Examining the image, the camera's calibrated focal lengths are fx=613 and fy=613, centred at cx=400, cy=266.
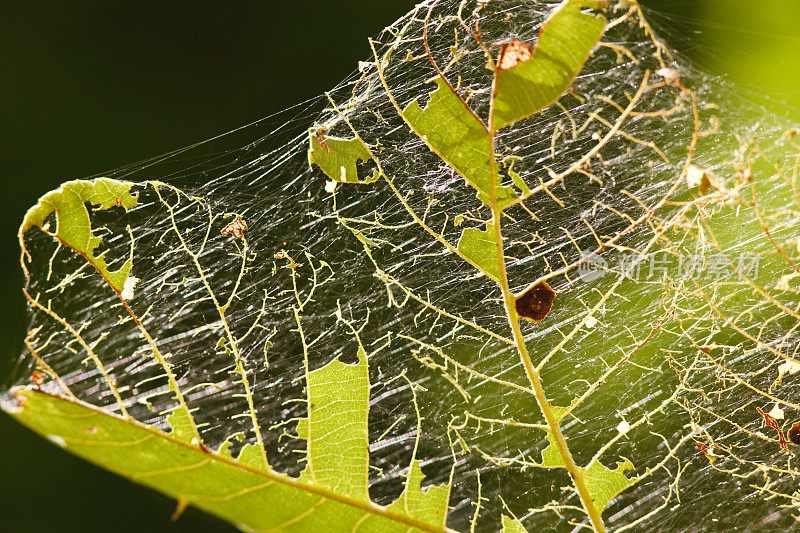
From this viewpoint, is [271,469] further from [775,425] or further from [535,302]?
[775,425]

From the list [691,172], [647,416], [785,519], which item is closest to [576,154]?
[691,172]

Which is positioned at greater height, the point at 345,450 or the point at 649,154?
the point at 649,154

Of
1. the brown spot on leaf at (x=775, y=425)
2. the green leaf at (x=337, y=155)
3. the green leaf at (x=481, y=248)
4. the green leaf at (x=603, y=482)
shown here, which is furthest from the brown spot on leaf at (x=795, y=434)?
the green leaf at (x=337, y=155)

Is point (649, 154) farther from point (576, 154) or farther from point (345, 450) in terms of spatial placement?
point (345, 450)

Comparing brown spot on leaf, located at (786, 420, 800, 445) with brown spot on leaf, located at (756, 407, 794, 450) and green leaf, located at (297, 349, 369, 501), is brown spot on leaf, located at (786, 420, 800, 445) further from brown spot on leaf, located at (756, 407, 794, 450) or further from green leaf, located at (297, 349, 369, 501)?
green leaf, located at (297, 349, 369, 501)

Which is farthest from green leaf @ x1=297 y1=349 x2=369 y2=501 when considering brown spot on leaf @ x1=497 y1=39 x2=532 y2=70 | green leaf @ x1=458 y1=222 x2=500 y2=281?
brown spot on leaf @ x1=497 y1=39 x2=532 y2=70

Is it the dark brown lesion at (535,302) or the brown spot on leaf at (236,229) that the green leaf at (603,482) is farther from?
the brown spot on leaf at (236,229)

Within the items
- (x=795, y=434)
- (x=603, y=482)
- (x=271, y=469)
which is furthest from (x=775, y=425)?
(x=271, y=469)
